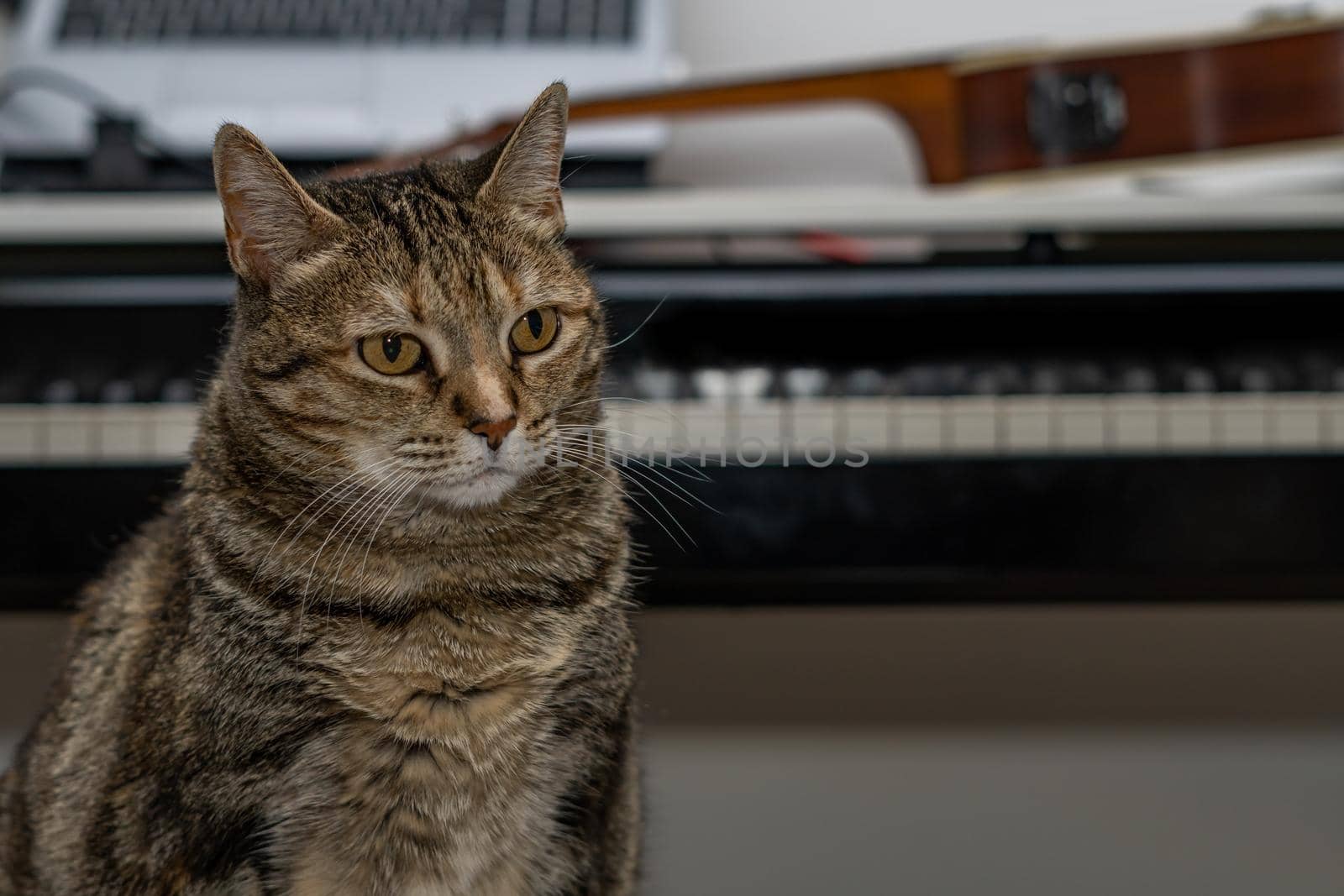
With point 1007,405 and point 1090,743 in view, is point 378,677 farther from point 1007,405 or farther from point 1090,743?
point 1090,743

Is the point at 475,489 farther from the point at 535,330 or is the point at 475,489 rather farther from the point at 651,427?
the point at 651,427

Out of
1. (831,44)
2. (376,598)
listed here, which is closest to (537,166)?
(376,598)

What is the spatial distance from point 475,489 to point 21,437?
0.55 meters

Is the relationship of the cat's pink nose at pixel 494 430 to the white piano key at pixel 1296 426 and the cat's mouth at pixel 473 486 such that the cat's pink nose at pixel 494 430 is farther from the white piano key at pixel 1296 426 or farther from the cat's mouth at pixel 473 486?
the white piano key at pixel 1296 426

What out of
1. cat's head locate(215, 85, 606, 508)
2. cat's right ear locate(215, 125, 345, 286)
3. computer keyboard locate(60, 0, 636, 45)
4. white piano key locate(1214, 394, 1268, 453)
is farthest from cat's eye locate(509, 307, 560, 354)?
computer keyboard locate(60, 0, 636, 45)

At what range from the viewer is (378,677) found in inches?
24.0

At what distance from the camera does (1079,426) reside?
3.22 ft

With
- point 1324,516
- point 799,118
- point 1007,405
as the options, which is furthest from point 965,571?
point 799,118

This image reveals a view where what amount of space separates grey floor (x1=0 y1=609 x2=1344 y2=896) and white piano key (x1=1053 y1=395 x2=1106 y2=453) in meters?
0.58

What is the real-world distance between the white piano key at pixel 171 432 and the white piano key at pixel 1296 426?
925 millimetres

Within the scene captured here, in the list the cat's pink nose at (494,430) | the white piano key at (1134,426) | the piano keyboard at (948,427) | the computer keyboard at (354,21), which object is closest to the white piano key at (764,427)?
the piano keyboard at (948,427)

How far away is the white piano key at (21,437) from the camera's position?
950 mm

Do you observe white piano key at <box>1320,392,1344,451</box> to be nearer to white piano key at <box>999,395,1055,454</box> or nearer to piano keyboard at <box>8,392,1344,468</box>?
piano keyboard at <box>8,392,1344,468</box>

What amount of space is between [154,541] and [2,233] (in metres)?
0.33
